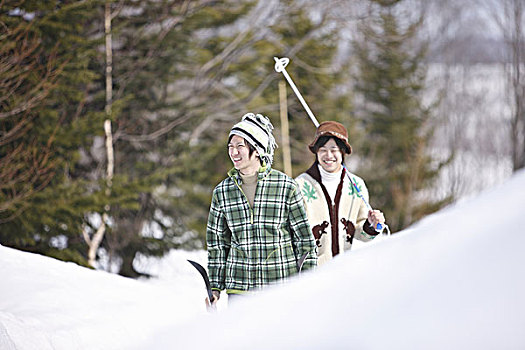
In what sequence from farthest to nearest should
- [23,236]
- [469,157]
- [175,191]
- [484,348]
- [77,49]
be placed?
[469,157], [175,191], [77,49], [23,236], [484,348]

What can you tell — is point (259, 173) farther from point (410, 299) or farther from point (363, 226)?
point (410, 299)

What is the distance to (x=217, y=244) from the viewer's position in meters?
3.41

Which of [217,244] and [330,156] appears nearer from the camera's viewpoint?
[217,244]

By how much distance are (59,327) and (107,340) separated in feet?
0.95

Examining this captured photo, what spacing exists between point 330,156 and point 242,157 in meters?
0.99

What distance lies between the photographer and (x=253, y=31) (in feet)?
40.8

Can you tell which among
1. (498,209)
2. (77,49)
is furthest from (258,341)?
(77,49)

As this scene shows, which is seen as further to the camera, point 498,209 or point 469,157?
point 469,157

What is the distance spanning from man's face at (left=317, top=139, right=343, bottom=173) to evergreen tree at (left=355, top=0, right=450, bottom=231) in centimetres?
1433

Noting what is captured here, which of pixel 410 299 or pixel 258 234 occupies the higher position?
pixel 410 299

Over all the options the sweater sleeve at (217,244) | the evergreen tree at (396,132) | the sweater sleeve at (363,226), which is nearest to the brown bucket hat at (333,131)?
the sweater sleeve at (363,226)

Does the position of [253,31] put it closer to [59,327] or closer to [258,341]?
[59,327]

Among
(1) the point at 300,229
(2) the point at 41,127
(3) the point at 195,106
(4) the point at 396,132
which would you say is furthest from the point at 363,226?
(4) the point at 396,132

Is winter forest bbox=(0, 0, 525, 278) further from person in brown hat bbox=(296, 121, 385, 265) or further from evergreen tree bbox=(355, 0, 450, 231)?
person in brown hat bbox=(296, 121, 385, 265)
